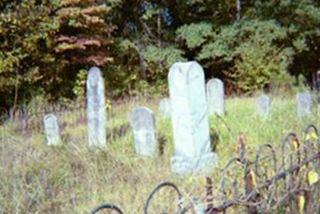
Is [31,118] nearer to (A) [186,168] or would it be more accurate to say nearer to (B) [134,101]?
(B) [134,101]

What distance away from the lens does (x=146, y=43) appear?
62.9 feet

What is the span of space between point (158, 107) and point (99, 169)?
672 centimetres

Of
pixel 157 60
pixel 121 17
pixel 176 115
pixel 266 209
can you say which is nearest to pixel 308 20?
pixel 157 60

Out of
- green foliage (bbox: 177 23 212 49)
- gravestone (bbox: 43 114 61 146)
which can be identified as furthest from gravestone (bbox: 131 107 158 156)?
green foliage (bbox: 177 23 212 49)

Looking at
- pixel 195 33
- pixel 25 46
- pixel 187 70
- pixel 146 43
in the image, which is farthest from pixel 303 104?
pixel 146 43

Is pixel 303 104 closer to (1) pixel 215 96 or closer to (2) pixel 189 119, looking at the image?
(1) pixel 215 96

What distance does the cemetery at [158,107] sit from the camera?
3.15m

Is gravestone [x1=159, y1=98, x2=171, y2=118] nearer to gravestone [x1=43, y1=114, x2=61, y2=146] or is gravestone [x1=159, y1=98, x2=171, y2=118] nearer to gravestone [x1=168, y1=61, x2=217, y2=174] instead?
gravestone [x1=43, y1=114, x2=61, y2=146]

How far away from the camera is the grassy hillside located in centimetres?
452

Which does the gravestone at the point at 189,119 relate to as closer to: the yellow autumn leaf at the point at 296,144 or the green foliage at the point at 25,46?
the yellow autumn leaf at the point at 296,144

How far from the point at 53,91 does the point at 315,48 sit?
11.5m

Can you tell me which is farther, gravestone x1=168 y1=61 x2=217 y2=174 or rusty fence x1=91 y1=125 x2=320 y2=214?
gravestone x1=168 y1=61 x2=217 y2=174

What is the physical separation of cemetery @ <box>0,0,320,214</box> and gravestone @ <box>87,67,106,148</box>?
18 mm

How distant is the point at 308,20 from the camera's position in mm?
18734
